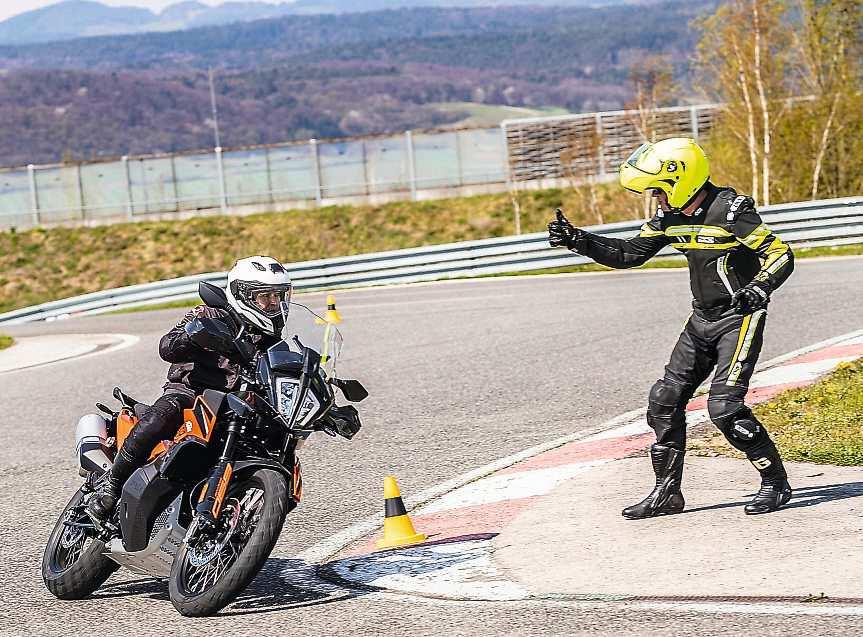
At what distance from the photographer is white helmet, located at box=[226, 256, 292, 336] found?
21.4 ft

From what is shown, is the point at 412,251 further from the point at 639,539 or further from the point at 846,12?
the point at 639,539

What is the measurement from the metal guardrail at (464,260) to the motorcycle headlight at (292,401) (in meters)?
19.3

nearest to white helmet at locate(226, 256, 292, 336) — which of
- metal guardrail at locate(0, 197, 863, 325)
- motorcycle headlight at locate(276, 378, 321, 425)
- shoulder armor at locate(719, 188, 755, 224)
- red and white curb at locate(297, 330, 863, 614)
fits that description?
motorcycle headlight at locate(276, 378, 321, 425)

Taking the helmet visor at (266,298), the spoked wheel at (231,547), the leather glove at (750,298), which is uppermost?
the helmet visor at (266,298)

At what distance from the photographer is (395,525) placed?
7.54m

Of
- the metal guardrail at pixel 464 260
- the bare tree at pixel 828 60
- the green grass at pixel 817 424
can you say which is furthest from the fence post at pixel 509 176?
the green grass at pixel 817 424

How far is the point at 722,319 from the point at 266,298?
7.95ft

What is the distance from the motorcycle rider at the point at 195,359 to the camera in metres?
6.54

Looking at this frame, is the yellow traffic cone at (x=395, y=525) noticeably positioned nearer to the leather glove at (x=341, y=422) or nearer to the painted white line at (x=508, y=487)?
the painted white line at (x=508, y=487)

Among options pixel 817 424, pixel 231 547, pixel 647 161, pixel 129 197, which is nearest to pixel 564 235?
pixel 647 161

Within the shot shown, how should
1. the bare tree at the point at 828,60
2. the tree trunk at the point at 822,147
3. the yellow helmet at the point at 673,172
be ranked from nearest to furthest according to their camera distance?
the yellow helmet at the point at 673,172
the tree trunk at the point at 822,147
the bare tree at the point at 828,60

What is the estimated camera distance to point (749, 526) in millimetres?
7113

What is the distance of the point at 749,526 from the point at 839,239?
19001 millimetres

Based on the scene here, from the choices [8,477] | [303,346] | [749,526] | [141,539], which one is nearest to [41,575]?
[141,539]
